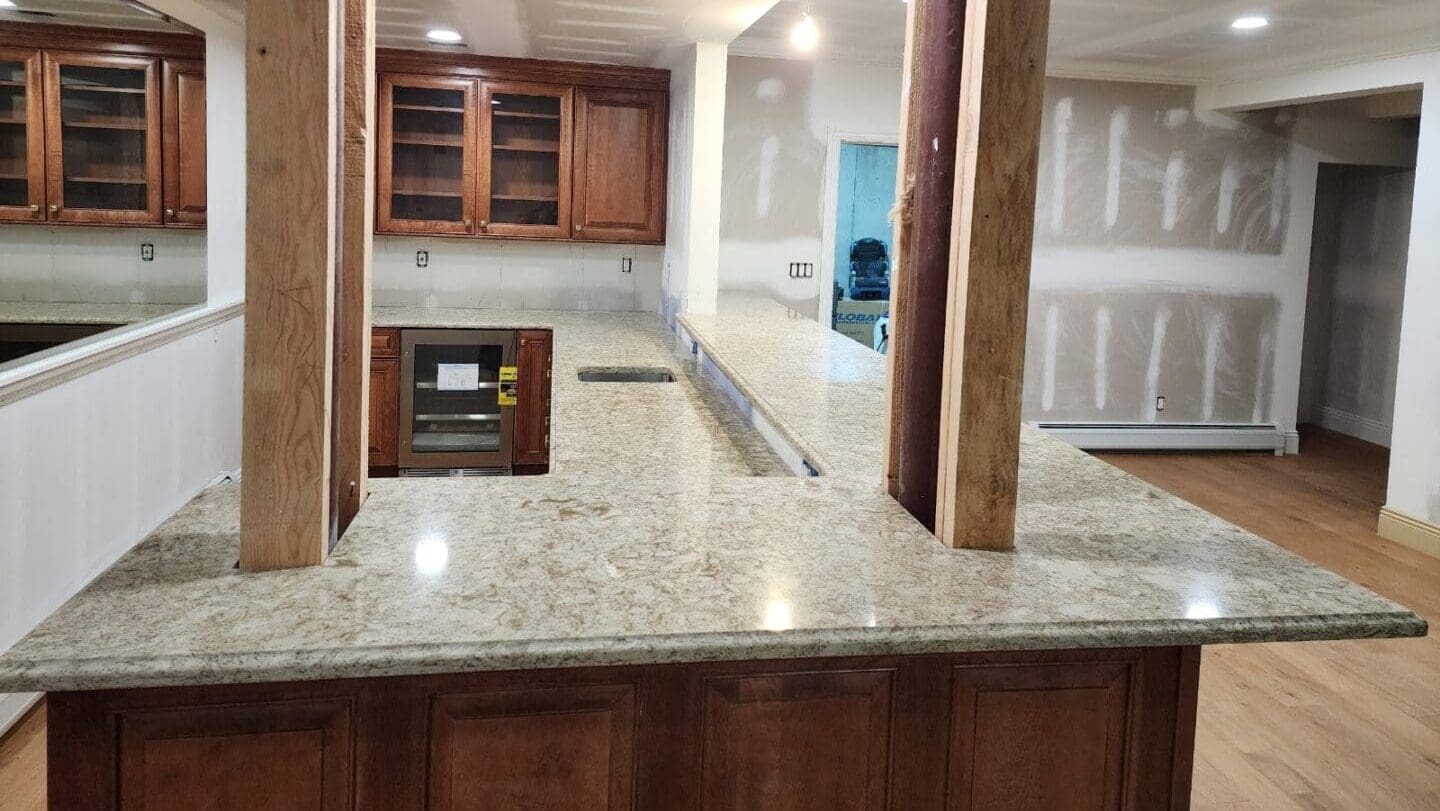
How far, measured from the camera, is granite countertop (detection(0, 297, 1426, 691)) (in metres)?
1.41

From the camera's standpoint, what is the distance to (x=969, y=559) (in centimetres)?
184

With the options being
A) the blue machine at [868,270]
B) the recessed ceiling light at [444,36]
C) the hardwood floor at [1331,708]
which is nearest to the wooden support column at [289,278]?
the hardwood floor at [1331,708]

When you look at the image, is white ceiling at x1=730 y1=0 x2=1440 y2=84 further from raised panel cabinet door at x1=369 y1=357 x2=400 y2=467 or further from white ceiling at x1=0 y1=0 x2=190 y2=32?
white ceiling at x1=0 y1=0 x2=190 y2=32

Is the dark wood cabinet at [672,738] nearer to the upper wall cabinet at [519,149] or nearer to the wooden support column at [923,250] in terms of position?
the wooden support column at [923,250]

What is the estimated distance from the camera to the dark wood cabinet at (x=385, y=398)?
18.7ft

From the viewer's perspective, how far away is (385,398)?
572 centimetres

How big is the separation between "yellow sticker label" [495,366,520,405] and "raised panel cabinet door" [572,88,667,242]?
0.88m

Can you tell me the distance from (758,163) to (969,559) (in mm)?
5084

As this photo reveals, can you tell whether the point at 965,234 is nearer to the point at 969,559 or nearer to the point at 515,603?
the point at 969,559

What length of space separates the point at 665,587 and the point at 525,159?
4858 millimetres

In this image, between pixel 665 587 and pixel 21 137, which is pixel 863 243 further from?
pixel 665 587

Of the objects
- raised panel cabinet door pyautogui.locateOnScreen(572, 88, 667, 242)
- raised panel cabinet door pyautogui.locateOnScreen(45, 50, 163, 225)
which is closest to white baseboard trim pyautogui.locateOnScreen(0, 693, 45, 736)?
raised panel cabinet door pyautogui.locateOnScreen(45, 50, 163, 225)

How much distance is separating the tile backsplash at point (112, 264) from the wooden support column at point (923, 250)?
13.4ft

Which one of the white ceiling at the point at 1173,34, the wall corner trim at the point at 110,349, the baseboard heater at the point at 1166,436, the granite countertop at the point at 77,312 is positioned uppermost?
the white ceiling at the point at 1173,34
